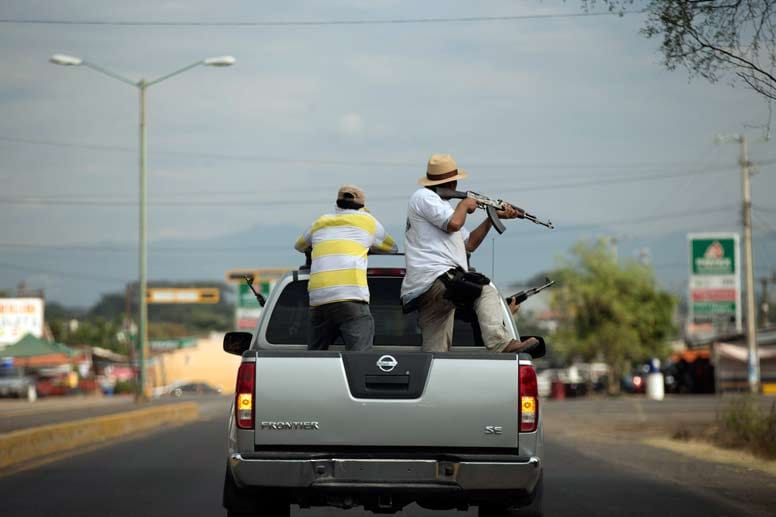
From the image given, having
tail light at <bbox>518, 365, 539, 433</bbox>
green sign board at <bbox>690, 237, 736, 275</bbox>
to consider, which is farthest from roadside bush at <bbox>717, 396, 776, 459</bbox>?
green sign board at <bbox>690, 237, 736, 275</bbox>

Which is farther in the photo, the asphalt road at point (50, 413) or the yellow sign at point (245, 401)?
the asphalt road at point (50, 413)

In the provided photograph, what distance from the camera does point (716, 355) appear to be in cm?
5838

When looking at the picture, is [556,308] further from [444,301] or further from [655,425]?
[444,301]

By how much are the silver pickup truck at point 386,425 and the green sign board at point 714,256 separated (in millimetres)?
46399

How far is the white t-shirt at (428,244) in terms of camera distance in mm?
8430

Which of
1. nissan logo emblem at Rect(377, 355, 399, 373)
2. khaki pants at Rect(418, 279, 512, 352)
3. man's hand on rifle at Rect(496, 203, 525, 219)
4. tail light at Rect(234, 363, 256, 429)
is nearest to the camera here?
tail light at Rect(234, 363, 256, 429)

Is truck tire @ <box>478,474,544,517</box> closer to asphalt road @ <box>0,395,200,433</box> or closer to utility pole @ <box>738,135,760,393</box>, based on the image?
asphalt road @ <box>0,395,200,433</box>

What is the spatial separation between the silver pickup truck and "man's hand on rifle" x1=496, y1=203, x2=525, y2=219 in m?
1.56

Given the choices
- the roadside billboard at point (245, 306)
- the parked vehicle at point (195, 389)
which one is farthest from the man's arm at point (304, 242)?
the parked vehicle at point (195, 389)

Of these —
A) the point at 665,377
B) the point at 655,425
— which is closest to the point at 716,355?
the point at 665,377

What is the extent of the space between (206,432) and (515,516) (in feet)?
58.0

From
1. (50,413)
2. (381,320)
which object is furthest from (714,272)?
(381,320)

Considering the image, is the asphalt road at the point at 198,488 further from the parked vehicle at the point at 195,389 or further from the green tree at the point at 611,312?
the parked vehicle at the point at 195,389

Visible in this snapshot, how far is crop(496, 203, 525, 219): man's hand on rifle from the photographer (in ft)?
28.2
